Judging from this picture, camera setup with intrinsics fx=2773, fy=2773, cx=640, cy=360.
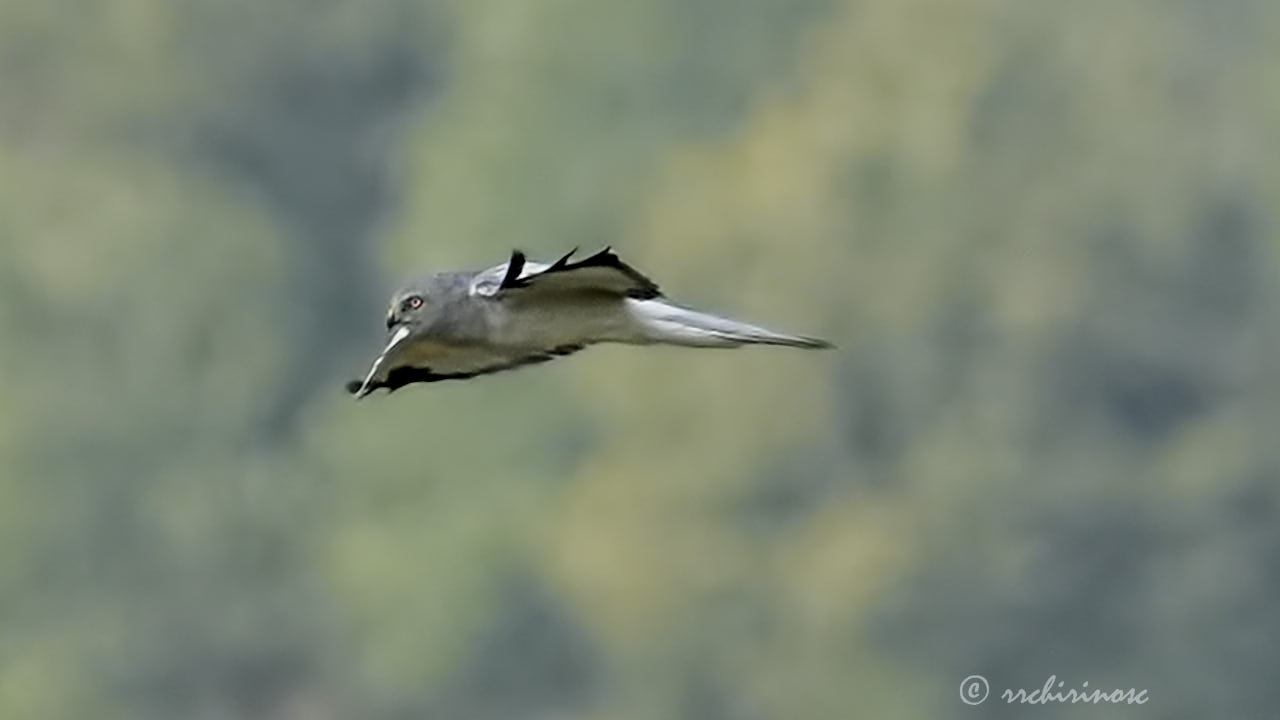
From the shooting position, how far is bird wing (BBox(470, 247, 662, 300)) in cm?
693

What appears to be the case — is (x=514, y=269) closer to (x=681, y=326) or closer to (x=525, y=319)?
(x=525, y=319)

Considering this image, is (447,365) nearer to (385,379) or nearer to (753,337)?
(385,379)

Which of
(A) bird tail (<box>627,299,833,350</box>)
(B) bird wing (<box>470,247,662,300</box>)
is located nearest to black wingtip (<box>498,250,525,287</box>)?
(B) bird wing (<box>470,247,662,300</box>)

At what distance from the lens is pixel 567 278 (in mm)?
7070

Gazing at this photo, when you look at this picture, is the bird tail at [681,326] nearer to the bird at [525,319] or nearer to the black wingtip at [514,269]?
the bird at [525,319]

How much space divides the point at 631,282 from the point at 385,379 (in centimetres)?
79

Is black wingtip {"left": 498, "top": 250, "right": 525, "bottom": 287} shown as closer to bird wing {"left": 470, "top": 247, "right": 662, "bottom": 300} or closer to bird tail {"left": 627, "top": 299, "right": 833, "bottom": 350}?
bird wing {"left": 470, "top": 247, "right": 662, "bottom": 300}

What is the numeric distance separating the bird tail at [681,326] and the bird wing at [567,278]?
40mm

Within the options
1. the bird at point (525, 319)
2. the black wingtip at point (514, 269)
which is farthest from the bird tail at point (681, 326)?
the black wingtip at point (514, 269)

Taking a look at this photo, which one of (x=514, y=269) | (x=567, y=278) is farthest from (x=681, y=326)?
(x=514, y=269)

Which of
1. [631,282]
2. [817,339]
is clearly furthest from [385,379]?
Answer: [817,339]

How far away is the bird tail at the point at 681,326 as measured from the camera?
7.19m

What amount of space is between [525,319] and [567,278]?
29 centimetres

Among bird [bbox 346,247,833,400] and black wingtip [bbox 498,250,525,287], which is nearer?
black wingtip [bbox 498,250,525,287]
